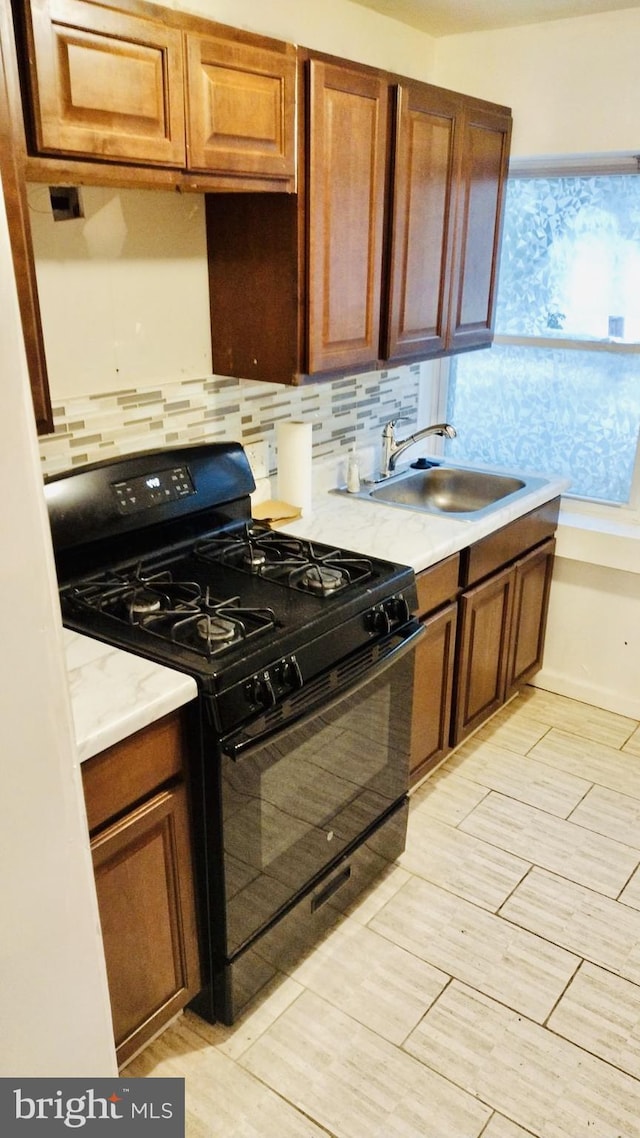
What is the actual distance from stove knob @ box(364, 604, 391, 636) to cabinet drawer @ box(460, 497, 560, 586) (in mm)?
588

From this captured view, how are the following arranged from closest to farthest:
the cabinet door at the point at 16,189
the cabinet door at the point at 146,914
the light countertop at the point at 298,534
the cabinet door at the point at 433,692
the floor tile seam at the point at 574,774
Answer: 1. the cabinet door at the point at 16,189
2. the light countertop at the point at 298,534
3. the cabinet door at the point at 146,914
4. the cabinet door at the point at 433,692
5. the floor tile seam at the point at 574,774

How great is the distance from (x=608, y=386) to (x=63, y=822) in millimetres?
2637

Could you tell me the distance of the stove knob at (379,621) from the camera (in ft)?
6.16

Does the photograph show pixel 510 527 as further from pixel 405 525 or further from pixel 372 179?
pixel 372 179

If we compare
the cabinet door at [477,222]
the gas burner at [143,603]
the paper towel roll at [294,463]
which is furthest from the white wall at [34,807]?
the cabinet door at [477,222]

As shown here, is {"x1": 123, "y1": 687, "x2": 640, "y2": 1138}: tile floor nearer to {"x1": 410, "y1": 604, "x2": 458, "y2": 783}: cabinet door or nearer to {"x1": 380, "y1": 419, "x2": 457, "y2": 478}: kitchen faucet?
{"x1": 410, "y1": 604, "x2": 458, "y2": 783}: cabinet door

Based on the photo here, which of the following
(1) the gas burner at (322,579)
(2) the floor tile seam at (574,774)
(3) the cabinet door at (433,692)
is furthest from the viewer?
(2) the floor tile seam at (574,774)

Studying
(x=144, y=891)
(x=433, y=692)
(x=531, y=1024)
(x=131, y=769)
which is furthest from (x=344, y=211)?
(x=531, y=1024)

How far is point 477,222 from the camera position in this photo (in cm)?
267

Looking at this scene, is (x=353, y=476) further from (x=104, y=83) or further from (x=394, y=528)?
(x=104, y=83)

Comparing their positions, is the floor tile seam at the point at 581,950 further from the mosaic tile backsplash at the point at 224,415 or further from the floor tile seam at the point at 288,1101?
the mosaic tile backsplash at the point at 224,415

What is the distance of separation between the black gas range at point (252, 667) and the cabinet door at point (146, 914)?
49mm

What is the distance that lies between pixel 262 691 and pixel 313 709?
A: 18cm

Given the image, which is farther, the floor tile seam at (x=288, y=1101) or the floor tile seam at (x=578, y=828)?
the floor tile seam at (x=578, y=828)
